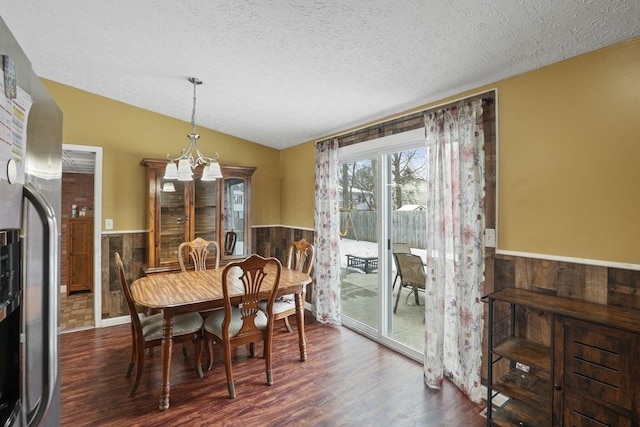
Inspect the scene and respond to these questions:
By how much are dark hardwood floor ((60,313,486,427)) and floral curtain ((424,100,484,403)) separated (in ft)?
0.82

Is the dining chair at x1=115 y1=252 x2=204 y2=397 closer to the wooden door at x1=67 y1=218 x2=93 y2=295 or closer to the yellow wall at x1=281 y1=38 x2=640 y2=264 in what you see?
the yellow wall at x1=281 y1=38 x2=640 y2=264

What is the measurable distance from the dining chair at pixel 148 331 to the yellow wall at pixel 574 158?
92.7 inches

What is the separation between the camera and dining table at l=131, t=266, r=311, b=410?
2.21m

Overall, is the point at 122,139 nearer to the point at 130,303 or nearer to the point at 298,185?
the point at 298,185

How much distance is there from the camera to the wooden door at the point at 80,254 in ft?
16.4

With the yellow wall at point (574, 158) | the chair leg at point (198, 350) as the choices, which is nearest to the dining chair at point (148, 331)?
the chair leg at point (198, 350)

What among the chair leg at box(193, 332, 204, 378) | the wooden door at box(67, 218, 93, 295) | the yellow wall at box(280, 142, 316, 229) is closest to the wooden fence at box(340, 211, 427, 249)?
the yellow wall at box(280, 142, 316, 229)

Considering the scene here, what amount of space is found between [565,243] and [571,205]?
0.23 metres

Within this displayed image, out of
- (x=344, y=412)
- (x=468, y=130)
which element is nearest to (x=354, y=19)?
(x=468, y=130)

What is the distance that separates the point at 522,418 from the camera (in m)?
1.87

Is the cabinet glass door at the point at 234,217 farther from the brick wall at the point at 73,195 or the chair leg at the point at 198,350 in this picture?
the brick wall at the point at 73,195

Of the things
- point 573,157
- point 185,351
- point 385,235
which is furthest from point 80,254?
point 573,157

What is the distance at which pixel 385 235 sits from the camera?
328 centimetres

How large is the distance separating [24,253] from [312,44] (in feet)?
6.05
